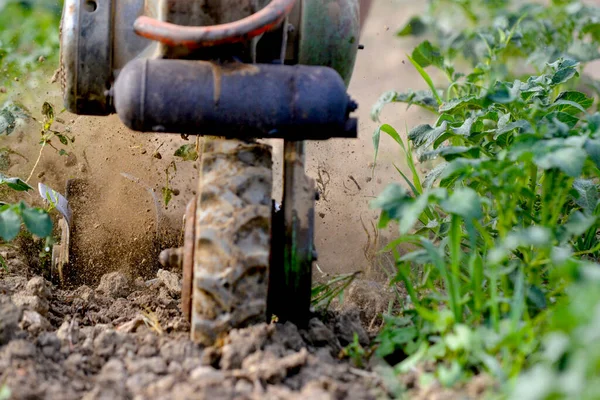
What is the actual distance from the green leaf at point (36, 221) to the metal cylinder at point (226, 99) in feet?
1.22

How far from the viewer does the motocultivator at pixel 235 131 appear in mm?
1870

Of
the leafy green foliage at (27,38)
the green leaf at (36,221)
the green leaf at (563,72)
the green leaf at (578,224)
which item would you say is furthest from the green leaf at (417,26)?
the green leaf at (36,221)

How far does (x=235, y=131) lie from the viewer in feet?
6.44

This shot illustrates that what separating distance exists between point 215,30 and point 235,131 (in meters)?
0.26

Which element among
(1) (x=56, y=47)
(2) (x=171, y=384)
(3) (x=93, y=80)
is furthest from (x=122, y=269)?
(1) (x=56, y=47)

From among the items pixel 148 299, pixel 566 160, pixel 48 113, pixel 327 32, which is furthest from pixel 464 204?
pixel 48 113

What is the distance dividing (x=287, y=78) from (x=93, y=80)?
2.24 feet

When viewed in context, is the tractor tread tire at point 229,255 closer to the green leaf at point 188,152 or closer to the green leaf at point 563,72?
the green leaf at point 188,152

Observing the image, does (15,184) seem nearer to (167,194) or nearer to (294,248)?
(167,194)

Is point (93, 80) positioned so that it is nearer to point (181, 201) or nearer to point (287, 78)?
point (287, 78)

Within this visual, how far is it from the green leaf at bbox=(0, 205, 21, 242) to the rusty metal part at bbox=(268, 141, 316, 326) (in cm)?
69

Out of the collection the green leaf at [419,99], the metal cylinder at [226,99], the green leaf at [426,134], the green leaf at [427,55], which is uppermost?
the green leaf at [427,55]

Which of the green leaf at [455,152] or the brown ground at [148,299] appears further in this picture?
the green leaf at [455,152]

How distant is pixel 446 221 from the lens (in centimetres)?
255
